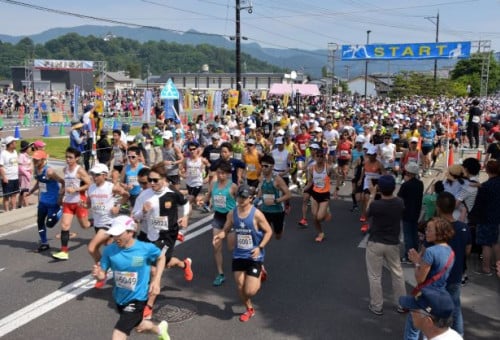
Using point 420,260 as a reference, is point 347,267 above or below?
below

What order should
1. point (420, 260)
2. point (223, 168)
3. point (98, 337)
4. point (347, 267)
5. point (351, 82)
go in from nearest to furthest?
1. point (420, 260)
2. point (98, 337)
3. point (223, 168)
4. point (347, 267)
5. point (351, 82)

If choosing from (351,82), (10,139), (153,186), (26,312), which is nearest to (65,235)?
(26,312)

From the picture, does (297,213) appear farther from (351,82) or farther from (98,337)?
(351,82)

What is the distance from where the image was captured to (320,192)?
918 centimetres

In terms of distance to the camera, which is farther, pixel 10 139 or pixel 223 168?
pixel 10 139

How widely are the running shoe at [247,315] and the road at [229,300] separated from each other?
0.07m

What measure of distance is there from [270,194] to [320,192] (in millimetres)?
1558

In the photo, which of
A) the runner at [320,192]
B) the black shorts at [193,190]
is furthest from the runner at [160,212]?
the black shorts at [193,190]

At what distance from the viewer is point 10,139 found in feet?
35.8

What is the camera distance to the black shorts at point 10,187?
11.1 metres

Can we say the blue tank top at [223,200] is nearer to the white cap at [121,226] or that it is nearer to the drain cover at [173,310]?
the drain cover at [173,310]

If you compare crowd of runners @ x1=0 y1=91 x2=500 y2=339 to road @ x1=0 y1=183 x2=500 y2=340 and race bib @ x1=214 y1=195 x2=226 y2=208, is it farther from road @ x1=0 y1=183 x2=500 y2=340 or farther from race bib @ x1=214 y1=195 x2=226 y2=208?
road @ x1=0 y1=183 x2=500 y2=340

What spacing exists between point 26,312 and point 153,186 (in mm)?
2247

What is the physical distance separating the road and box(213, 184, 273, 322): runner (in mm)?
458
